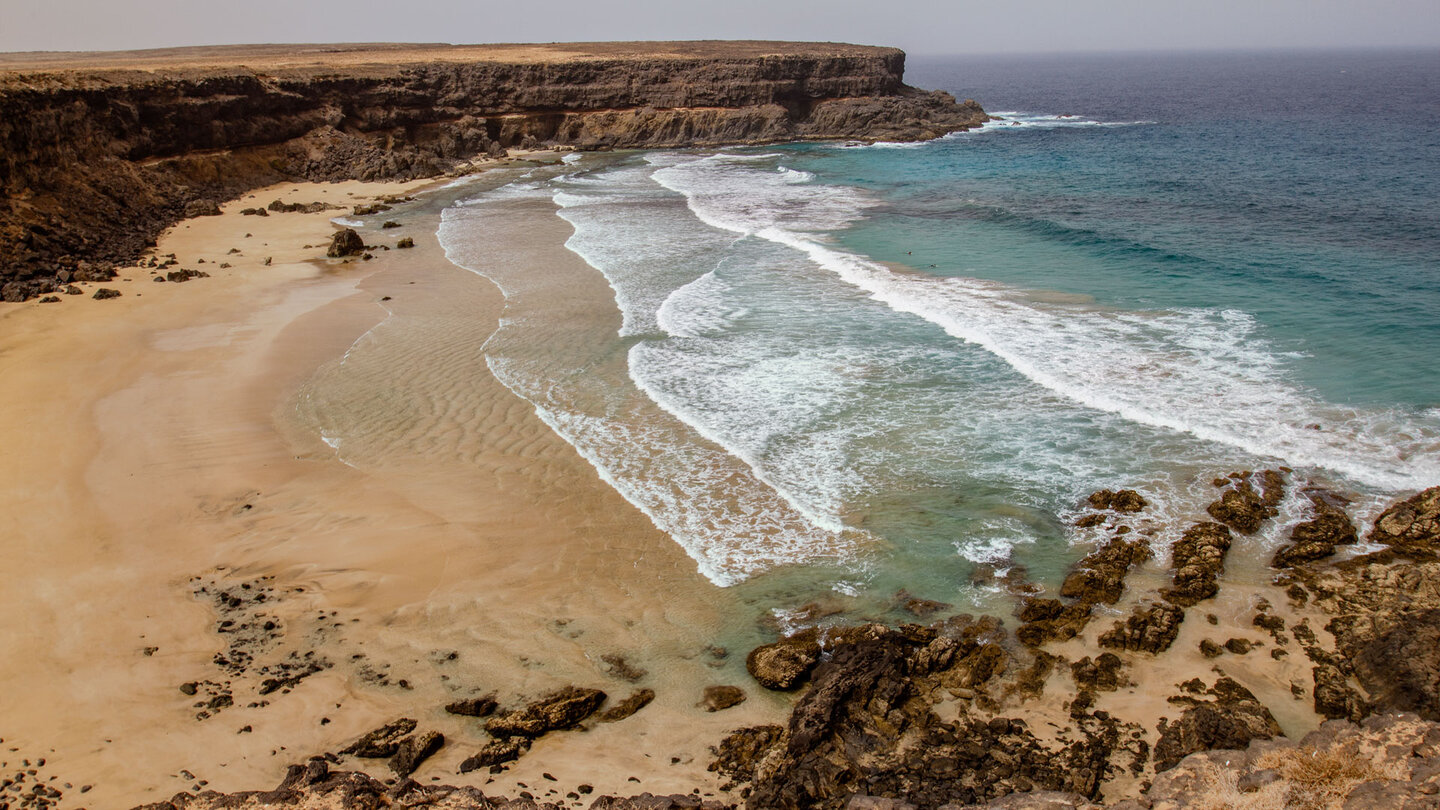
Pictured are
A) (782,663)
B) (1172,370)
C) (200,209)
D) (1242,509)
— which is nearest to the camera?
(782,663)

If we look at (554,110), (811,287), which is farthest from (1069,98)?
(811,287)

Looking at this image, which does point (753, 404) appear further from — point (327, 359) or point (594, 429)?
point (327, 359)

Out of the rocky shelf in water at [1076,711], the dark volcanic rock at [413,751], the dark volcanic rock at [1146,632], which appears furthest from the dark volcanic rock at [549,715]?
the dark volcanic rock at [1146,632]

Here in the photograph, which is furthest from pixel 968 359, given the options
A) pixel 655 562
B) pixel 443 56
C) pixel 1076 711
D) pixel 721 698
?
pixel 443 56

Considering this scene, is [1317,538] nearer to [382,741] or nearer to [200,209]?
[382,741]

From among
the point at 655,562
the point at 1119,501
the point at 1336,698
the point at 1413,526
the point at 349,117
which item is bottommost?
the point at 655,562

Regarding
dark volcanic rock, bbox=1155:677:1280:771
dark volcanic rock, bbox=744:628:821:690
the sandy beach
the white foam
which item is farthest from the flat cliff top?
dark volcanic rock, bbox=1155:677:1280:771

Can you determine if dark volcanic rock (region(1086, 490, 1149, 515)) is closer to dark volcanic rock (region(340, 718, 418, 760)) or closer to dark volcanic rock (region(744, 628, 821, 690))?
dark volcanic rock (region(744, 628, 821, 690))
